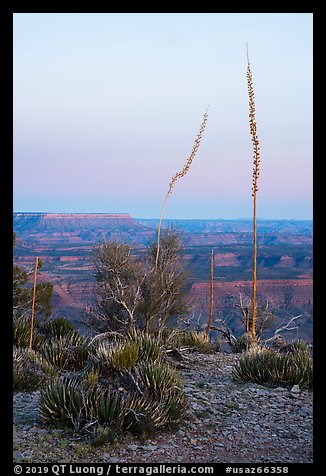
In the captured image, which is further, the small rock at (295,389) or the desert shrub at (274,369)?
the desert shrub at (274,369)

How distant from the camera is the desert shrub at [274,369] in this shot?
24.0 feet

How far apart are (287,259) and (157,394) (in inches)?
1826

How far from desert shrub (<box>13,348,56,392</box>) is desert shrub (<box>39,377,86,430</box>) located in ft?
4.39

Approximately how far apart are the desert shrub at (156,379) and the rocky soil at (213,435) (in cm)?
42

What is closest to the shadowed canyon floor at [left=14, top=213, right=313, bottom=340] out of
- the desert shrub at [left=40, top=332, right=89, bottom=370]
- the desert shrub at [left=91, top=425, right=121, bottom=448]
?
the desert shrub at [left=40, top=332, right=89, bottom=370]

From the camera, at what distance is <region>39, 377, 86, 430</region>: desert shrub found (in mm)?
5598

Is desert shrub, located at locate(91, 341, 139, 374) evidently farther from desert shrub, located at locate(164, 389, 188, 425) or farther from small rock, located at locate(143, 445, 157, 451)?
small rock, located at locate(143, 445, 157, 451)

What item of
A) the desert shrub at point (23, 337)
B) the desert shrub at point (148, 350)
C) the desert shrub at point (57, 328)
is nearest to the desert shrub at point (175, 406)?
the desert shrub at point (148, 350)

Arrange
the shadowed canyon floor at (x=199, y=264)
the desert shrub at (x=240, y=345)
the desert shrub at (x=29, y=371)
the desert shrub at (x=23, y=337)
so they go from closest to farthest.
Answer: the desert shrub at (x=29, y=371), the desert shrub at (x=23, y=337), the desert shrub at (x=240, y=345), the shadowed canyon floor at (x=199, y=264)

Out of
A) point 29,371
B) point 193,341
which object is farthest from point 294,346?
point 29,371

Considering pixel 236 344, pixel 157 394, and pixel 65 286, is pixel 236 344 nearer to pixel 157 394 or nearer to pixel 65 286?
pixel 157 394

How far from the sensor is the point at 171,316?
10852mm

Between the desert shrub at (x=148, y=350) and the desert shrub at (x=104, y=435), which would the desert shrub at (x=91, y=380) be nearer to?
the desert shrub at (x=104, y=435)
